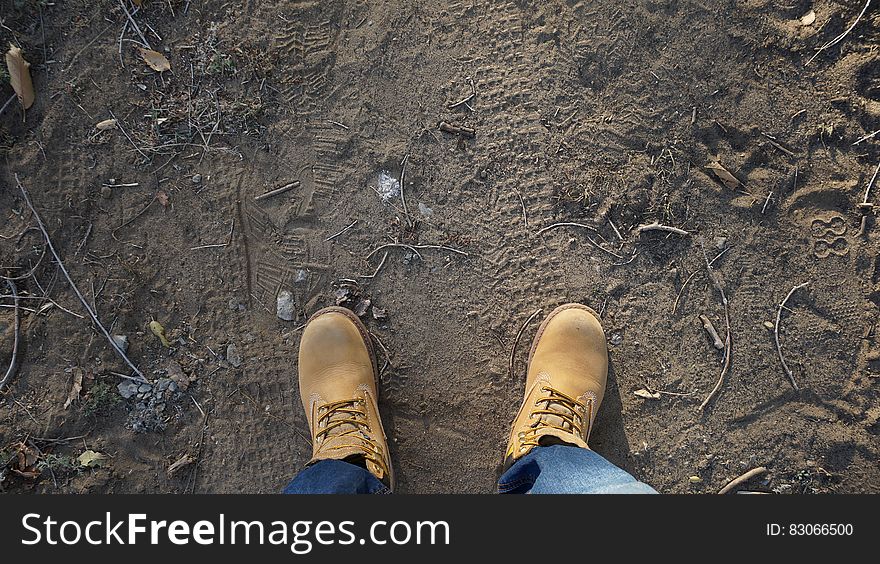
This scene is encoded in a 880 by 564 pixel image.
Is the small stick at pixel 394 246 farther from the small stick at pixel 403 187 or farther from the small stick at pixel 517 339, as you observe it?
the small stick at pixel 517 339

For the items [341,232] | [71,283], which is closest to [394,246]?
[341,232]

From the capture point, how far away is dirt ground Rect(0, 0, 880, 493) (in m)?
2.37

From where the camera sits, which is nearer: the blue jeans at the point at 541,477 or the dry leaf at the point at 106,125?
the blue jeans at the point at 541,477

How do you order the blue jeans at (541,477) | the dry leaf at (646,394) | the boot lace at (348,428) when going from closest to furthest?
the blue jeans at (541,477), the boot lace at (348,428), the dry leaf at (646,394)

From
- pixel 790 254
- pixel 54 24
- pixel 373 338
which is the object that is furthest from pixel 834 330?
pixel 54 24

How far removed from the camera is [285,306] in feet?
7.91

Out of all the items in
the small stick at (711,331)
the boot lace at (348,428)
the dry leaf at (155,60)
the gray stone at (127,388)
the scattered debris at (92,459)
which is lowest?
the scattered debris at (92,459)

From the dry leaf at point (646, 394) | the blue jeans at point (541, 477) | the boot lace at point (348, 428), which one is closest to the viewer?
the blue jeans at point (541, 477)

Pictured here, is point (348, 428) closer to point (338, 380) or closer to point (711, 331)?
point (338, 380)

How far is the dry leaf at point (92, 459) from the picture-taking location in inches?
92.8

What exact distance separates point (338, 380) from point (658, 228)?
148cm

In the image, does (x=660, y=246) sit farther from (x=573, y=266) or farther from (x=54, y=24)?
(x=54, y=24)

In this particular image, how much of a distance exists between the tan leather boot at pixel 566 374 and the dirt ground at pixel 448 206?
0.32 ft

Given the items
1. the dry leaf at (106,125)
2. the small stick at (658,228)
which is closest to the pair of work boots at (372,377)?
the small stick at (658,228)
